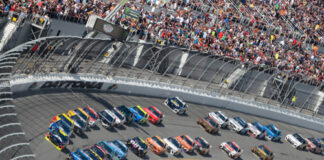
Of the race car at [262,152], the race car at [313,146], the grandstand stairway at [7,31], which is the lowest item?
the race car at [313,146]

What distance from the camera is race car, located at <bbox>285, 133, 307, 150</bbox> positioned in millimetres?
44188

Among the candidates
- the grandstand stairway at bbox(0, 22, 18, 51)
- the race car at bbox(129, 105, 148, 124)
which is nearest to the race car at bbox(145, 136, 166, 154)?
the race car at bbox(129, 105, 148, 124)

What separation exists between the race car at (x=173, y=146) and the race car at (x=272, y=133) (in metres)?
12.9

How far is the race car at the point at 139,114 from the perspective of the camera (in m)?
35.0

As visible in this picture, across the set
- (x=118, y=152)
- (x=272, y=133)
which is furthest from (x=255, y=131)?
(x=118, y=152)

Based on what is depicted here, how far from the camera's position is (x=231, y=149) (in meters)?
36.7

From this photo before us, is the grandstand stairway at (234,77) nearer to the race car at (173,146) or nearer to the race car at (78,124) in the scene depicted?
the race car at (173,146)

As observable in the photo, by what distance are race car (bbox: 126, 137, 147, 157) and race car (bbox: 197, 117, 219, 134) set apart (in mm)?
9600

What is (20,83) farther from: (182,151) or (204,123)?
(204,123)

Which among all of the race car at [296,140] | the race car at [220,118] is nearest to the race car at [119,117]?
the race car at [220,118]

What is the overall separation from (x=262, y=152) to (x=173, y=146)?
9246 mm

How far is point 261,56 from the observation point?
48.0 metres

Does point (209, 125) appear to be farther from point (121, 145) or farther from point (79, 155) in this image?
point (79, 155)

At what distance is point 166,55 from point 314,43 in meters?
24.5
